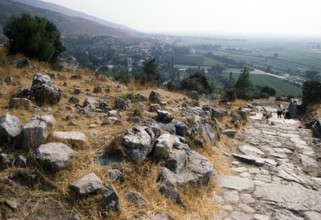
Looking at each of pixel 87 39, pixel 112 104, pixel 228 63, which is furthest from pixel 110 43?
pixel 112 104

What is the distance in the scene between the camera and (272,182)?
5.82m

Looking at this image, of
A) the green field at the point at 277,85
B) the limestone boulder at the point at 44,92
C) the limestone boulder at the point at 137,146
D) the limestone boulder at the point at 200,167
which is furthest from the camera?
the green field at the point at 277,85

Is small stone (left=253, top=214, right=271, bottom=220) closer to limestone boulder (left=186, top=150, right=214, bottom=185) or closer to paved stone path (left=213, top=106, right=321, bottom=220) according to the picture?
paved stone path (left=213, top=106, right=321, bottom=220)

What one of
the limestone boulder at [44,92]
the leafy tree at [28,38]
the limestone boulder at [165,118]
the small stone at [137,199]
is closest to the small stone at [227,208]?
the small stone at [137,199]

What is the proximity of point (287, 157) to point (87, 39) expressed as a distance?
15711 cm

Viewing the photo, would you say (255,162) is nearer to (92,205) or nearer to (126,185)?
(126,185)

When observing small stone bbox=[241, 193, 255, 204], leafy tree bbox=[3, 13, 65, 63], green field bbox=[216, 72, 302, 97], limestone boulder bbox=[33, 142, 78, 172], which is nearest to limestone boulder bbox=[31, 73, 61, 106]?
limestone boulder bbox=[33, 142, 78, 172]

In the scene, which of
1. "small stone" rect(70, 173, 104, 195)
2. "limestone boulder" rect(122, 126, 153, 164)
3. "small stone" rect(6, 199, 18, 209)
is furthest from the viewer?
"limestone boulder" rect(122, 126, 153, 164)

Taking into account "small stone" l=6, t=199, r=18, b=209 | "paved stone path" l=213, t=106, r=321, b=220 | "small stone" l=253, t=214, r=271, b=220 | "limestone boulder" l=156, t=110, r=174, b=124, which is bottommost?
"paved stone path" l=213, t=106, r=321, b=220

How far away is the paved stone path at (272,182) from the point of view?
4.54m

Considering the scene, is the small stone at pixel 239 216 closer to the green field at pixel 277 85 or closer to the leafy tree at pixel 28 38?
the leafy tree at pixel 28 38

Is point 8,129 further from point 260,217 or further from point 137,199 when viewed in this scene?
point 260,217

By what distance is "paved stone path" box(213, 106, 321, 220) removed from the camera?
4.54 metres

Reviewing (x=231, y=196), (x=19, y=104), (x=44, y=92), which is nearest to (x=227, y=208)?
(x=231, y=196)
